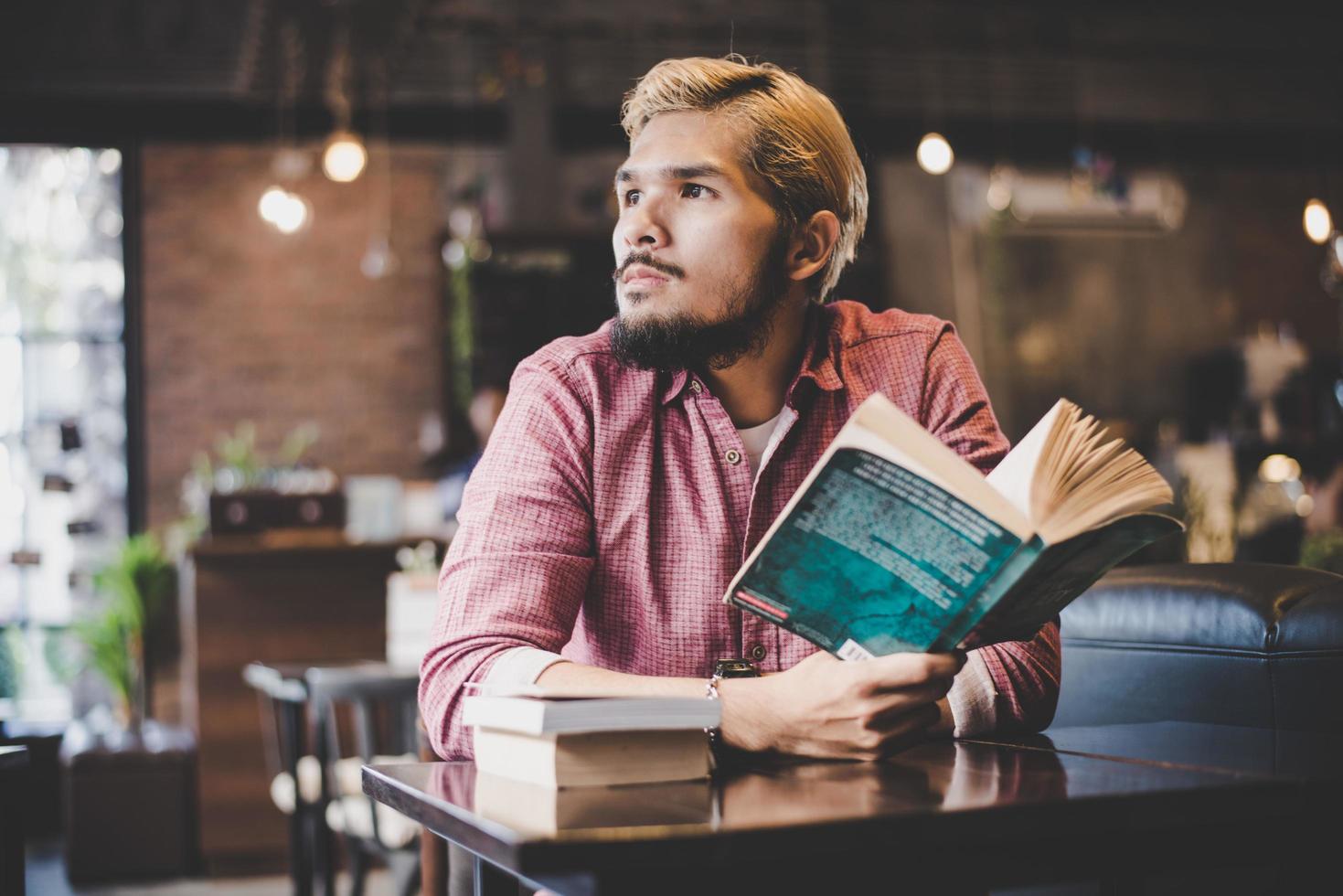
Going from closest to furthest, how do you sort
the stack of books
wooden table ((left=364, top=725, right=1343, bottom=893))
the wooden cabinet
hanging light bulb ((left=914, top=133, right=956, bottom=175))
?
wooden table ((left=364, top=725, right=1343, bottom=893))
the stack of books
the wooden cabinet
hanging light bulb ((left=914, top=133, right=956, bottom=175))

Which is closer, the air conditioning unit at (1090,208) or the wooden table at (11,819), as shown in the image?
the wooden table at (11,819)

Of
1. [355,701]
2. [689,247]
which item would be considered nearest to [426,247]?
[355,701]

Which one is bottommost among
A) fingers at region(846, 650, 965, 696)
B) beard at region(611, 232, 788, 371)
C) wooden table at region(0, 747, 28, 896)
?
wooden table at region(0, 747, 28, 896)

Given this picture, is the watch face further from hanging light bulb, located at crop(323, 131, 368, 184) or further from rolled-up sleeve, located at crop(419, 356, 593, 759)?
hanging light bulb, located at crop(323, 131, 368, 184)

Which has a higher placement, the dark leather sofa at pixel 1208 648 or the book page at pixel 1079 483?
the book page at pixel 1079 483

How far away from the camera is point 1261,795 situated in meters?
0.96

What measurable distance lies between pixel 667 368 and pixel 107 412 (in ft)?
20.5

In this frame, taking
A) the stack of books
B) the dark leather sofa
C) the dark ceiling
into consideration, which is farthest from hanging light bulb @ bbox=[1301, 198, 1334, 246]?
the stack of books

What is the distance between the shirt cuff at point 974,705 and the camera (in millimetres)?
1340

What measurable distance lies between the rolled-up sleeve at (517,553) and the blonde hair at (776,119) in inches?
13.2

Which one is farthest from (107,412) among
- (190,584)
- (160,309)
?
(190,584)

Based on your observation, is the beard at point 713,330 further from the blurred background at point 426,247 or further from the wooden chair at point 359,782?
the blurred background at point 426,247

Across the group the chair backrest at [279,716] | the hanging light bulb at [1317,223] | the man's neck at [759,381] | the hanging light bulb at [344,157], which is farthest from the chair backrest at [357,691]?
the hanging light bulb at [1317,223]

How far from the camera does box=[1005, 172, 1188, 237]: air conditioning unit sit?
822 cm
